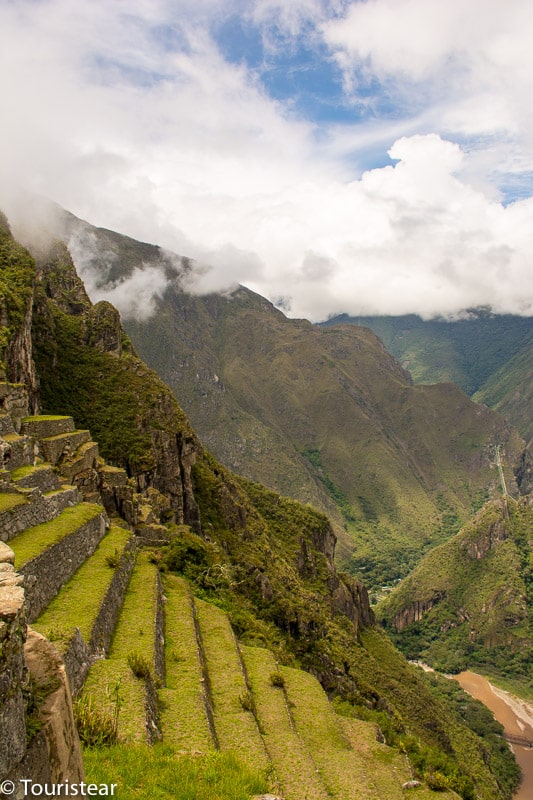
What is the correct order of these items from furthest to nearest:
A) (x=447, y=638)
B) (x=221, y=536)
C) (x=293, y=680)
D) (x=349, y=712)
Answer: (x=447, y=638), (x=221, y=536), (x=349, y=712), (x=293, y=680)

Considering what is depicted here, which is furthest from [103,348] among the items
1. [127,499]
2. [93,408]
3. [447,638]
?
[447,638]

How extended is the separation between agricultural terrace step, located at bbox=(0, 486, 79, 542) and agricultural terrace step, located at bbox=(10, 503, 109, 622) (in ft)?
0.92

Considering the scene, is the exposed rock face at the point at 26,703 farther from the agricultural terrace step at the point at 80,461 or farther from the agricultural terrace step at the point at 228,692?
the agricultural terrace step at the point at 80,461

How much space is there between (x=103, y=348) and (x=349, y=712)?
55115 mm

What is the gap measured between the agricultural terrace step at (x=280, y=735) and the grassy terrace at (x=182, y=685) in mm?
3126

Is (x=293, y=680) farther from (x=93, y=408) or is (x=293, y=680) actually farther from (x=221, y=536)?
(x=93, y=408)

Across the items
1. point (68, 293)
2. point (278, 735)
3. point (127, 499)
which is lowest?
point (278, 735)

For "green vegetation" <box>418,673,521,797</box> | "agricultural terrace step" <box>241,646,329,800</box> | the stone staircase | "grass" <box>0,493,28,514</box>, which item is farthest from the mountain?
"green vegetation" <box>418,673,521,797</box>

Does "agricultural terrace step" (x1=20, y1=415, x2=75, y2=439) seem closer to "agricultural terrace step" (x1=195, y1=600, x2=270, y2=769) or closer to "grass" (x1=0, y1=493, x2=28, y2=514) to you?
"grass" (x1=0, y1=493, x2=28, y2=514)

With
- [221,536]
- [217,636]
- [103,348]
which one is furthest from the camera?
[103,348]

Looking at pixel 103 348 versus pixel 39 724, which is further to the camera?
pixel 103 348

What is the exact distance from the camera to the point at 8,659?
655 centimetres

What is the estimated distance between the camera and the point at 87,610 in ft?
57.1

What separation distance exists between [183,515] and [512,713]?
128 metres
